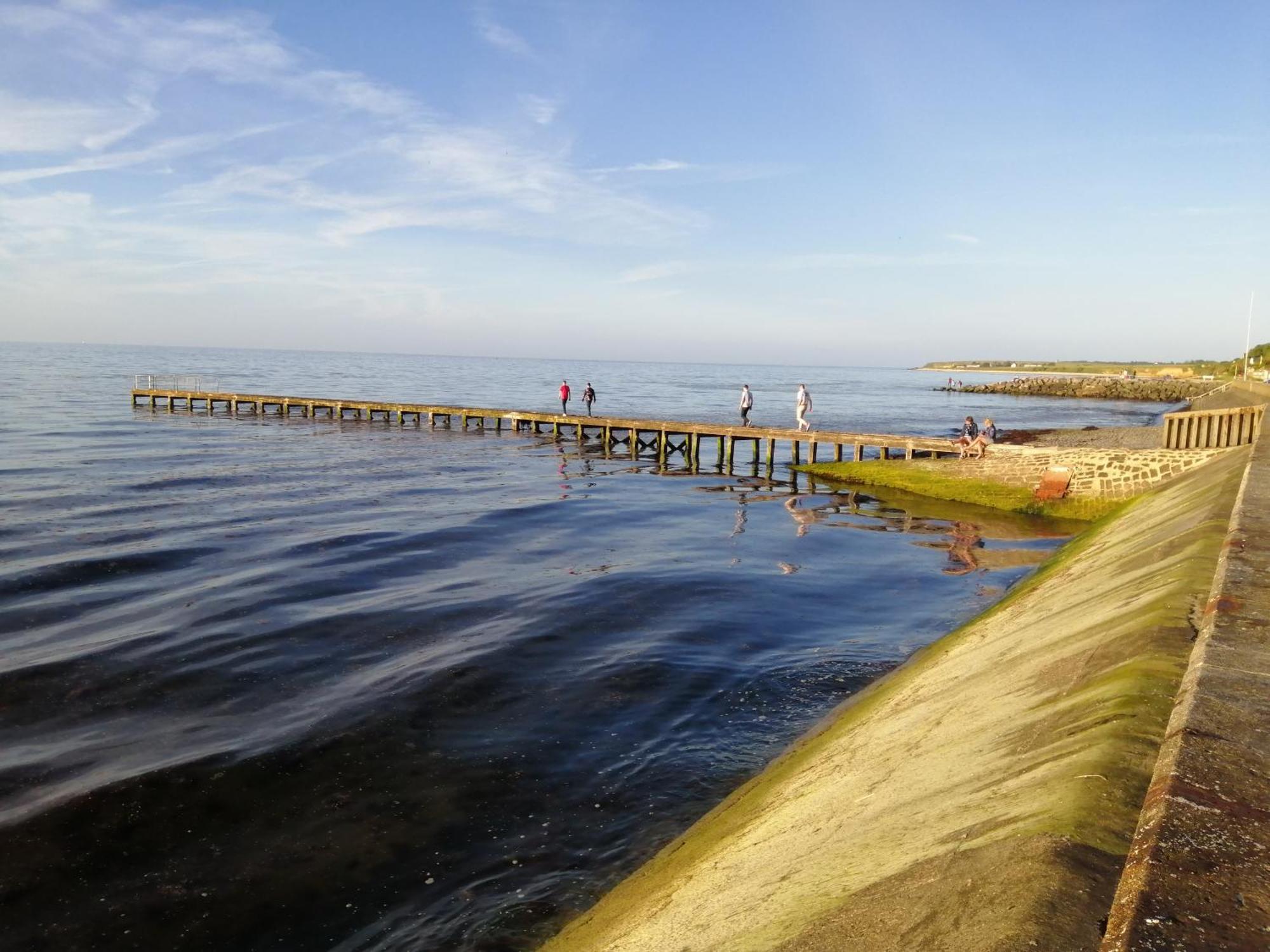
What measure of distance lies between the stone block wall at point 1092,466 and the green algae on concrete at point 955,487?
208 millimetres

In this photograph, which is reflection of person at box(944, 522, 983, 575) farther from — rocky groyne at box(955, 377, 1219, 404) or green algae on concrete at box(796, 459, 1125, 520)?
rocky groyne at box(955, 377, 1219, 404)

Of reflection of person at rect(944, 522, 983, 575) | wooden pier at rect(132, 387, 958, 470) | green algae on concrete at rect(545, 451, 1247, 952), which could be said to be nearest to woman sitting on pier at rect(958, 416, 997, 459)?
wooden pier at rect(132, 387, 958, 470)

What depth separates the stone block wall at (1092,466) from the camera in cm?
1930

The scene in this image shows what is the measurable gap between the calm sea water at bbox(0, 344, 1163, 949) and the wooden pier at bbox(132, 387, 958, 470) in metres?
5.43

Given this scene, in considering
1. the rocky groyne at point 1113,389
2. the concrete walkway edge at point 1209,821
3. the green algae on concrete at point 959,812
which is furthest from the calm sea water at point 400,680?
the rocky groyne at point 1113,389

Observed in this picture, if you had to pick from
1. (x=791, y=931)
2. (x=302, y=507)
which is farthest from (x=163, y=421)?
(x=791, y=931)

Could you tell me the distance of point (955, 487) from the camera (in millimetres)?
24750

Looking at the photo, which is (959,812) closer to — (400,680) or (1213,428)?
(400,680)

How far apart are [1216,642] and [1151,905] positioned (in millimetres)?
2877

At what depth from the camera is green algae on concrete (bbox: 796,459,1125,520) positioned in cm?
2150

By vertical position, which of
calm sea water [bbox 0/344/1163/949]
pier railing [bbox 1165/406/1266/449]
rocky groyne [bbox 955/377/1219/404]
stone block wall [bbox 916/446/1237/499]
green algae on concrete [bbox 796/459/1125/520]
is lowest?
calm sea water [bbox 0/344/1163/949]

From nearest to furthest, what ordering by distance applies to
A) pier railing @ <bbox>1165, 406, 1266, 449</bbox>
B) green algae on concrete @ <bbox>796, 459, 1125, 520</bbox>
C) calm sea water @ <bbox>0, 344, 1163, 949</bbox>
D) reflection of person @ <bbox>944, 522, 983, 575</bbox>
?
calm sea water @ <bbox>0, 344, 1163, 949</bbox> < reflection of person @ <bbox>944, 522, 983, 575</bbox> < pier railing @ <bbox>1165, 406, 1266, 449</bbox> < green algae on concrete @ <bbox>796, 459, 1125, 520</bbox>

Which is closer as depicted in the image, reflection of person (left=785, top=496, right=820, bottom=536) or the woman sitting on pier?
reflection of person (left=785, top=496, right=820, bottom=536)

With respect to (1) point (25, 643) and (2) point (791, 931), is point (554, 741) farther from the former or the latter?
(1) point (25, 643)
